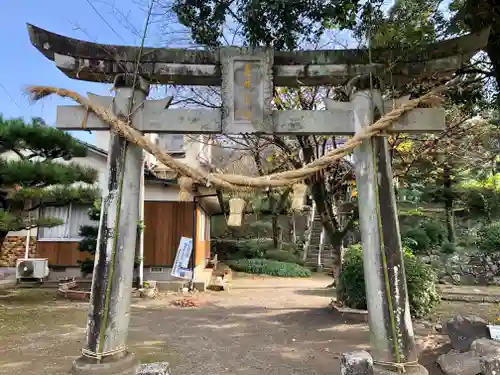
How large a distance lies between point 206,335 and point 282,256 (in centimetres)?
1530

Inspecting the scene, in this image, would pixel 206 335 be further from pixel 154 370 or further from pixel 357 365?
pixel 154 370

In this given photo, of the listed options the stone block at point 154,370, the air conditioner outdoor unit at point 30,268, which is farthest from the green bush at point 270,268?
the stone block at point 154,370

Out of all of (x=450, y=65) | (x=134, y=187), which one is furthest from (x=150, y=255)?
(x=450, y=65)

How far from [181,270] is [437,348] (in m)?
8.66

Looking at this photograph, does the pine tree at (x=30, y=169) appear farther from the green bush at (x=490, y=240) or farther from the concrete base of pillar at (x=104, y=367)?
the green bush at (x=490, y=240)

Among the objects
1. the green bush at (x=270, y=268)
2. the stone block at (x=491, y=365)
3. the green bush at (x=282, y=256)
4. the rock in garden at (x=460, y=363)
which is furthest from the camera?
the green bush at (x=282, y=256)

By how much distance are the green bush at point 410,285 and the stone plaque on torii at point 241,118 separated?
3430 millimetres

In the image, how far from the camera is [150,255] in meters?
13.8

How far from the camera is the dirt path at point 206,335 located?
18.7ft

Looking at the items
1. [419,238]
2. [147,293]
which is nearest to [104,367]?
[147,293]

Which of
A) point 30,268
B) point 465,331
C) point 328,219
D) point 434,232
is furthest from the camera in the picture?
point 434,232

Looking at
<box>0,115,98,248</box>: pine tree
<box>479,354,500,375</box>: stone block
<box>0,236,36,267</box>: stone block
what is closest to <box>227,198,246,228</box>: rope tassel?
<box>479,354,500,375</box>: stone block

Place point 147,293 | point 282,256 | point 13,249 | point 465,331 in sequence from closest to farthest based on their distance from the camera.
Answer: point 465,331, point 147,293, point 13,249, point 282,256

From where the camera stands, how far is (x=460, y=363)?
5039mm
